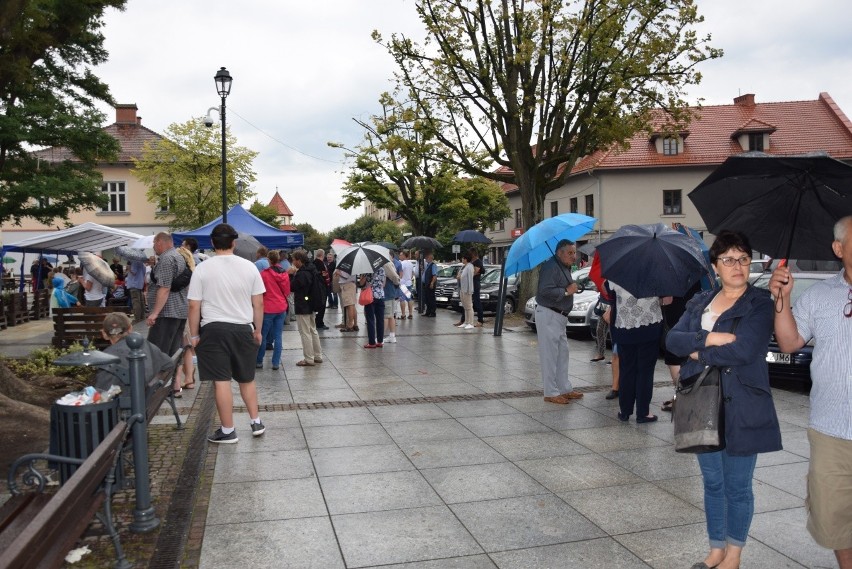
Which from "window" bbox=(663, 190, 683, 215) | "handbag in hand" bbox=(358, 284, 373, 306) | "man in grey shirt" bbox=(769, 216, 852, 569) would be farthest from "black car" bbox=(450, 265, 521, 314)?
"window" bbox=(663, 190, 683, 215)

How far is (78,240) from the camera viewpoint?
18906 mm

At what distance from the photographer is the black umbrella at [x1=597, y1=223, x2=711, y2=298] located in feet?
20.9

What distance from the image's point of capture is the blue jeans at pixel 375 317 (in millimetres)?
13421

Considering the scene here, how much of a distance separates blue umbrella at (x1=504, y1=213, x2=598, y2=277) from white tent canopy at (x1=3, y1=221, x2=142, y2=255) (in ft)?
42.1

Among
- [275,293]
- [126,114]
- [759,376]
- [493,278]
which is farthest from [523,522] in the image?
[126,114]

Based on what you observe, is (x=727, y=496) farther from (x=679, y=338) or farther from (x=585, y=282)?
(x=585, y=282)

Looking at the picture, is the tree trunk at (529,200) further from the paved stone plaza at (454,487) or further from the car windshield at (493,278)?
the paved stone plaza at (454,487)

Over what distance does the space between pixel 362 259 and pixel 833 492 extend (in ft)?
33.8

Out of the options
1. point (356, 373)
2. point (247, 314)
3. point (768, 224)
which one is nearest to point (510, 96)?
point (356, 373)

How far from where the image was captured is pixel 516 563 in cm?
388

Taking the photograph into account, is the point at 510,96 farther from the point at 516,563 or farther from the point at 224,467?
the point at 516,563

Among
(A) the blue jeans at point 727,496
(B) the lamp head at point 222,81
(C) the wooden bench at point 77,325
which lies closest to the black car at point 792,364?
(A) the blue jeans at point 727,496

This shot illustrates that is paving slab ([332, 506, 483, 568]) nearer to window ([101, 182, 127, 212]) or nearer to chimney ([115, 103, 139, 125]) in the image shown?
window ([101, 182, 127, 212])

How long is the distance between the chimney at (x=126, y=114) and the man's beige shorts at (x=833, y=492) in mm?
56193
